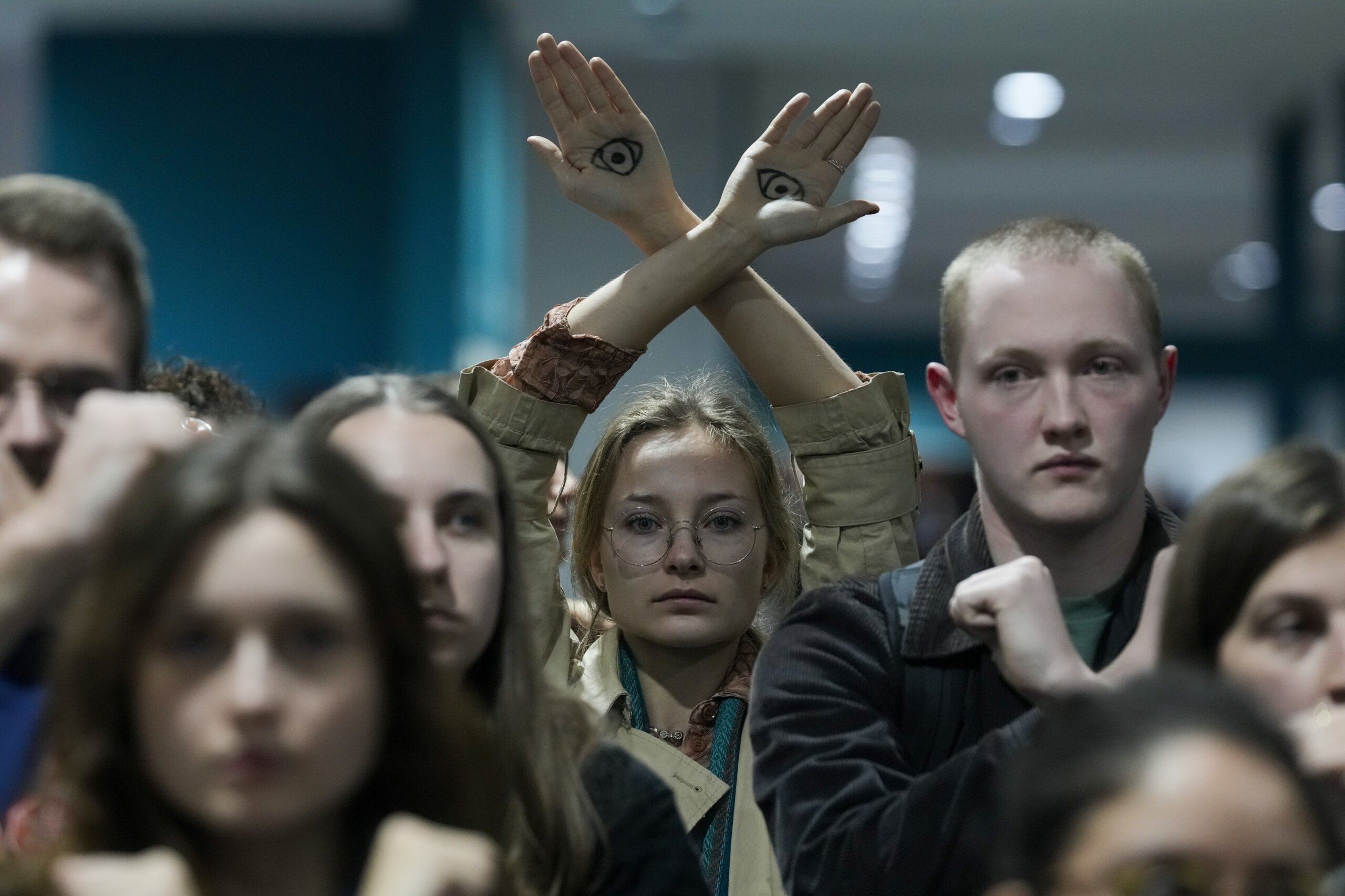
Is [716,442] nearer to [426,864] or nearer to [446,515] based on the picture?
[446,515]

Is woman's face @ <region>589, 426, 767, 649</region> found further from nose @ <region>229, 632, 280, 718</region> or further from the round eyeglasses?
nose @ <region>229, 632, 280, 718</region>

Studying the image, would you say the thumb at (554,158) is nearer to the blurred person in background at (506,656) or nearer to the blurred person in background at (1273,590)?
the blurred person in background at (506,656)

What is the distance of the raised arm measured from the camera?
7.01 feet

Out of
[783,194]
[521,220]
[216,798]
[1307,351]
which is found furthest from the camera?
[1307,351]

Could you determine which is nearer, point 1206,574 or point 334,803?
point 334,803

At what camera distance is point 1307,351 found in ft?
33.4

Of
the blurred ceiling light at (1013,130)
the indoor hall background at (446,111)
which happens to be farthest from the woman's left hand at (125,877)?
the blurred ceiling light at (1013,130)

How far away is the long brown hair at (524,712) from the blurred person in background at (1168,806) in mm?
422

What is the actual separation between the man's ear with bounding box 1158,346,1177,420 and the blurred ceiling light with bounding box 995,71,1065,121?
678cm

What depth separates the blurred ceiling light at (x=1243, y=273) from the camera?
14.1m

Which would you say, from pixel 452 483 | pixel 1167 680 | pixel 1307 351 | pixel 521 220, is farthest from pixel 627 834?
pixel 1307 351

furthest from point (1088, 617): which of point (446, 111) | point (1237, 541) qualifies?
point (446, 111)

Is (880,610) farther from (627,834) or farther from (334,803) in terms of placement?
(334,803)

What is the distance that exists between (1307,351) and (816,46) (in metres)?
4.25
